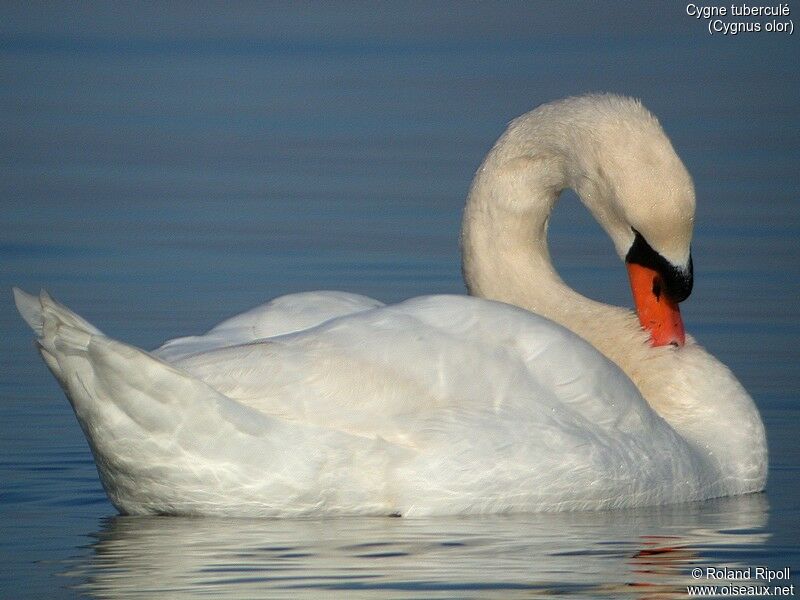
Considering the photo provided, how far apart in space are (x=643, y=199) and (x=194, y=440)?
2.42 m

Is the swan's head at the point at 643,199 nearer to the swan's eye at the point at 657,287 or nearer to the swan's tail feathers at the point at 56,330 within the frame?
the swan's eye at the point at 657,287

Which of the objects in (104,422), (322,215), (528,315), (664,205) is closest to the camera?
(104,422)

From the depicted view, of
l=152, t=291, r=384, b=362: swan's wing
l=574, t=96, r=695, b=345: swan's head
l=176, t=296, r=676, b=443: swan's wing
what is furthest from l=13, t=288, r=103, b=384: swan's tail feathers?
l=574, t=96, r=695, b=345: swan's head

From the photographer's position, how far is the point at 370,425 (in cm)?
795

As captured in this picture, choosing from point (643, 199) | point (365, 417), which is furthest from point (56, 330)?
point (643, 199)

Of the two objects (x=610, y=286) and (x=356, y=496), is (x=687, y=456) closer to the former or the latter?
(x=356, y=496)

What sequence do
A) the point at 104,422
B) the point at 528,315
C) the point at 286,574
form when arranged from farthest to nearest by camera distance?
the point at 528,315 < the point at 104,422 < the point at 286,574

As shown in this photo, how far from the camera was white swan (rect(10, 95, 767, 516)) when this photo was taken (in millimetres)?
7812

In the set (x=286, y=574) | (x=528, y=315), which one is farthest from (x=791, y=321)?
(x=286, y=574)

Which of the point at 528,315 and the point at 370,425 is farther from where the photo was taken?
the point at 528,315

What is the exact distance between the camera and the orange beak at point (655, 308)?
951cm

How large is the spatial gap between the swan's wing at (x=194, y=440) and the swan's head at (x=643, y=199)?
1874 millimetres

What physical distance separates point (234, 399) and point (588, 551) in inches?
54.6

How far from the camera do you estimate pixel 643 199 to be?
9.21 meters
